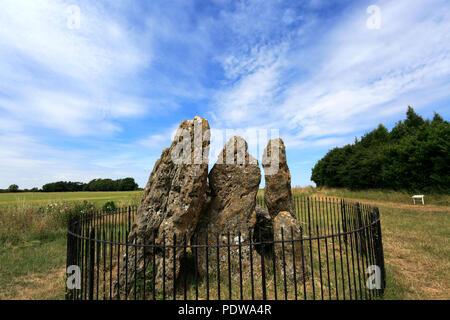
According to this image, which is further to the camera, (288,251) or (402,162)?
(402,162)

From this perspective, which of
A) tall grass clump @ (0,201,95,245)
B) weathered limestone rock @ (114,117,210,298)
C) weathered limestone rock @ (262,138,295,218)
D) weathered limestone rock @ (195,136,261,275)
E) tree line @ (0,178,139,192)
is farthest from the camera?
tree line @ (0,178,139,192)

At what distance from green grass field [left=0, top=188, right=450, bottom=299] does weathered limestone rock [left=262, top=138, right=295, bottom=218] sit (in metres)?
2.85

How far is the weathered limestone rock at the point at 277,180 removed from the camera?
648cm

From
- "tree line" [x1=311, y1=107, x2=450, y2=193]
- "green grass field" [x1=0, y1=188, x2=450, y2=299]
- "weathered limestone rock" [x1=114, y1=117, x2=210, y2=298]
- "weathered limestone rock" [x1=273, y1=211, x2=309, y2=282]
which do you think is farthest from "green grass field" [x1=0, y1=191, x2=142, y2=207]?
"tree line" [x1=311, y1=107, x2=450, y2=193]

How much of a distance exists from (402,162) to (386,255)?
15.7 meters

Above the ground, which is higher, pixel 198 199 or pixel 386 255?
pixel 198 199

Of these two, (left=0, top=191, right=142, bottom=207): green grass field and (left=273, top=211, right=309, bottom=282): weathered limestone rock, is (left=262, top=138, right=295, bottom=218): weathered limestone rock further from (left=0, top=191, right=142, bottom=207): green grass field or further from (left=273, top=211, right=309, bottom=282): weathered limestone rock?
(left=0, top=191, right=142, bottom=207): green grass field

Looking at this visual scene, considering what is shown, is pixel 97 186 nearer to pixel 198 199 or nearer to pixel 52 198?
pixel 52 198

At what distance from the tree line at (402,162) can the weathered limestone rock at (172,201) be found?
704 inches

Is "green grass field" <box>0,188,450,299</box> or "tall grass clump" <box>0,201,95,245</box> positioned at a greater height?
"tall grass clump" <box>0,201,95,245</box>

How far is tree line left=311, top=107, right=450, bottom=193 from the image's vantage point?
1616cm

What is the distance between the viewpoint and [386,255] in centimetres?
703

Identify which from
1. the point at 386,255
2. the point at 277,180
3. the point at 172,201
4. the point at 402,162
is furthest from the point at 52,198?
the point at 402,162

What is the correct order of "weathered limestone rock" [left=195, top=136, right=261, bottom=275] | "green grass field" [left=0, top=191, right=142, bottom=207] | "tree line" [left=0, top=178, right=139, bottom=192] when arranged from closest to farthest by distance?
"weathered limestone rock" [left=195, top=136, right=261, bottom=275] → "green grass field" [left=0, top=191, right=142, bottom=207] → "tree line" [left=0, top=178, right=139, bottom=192]
